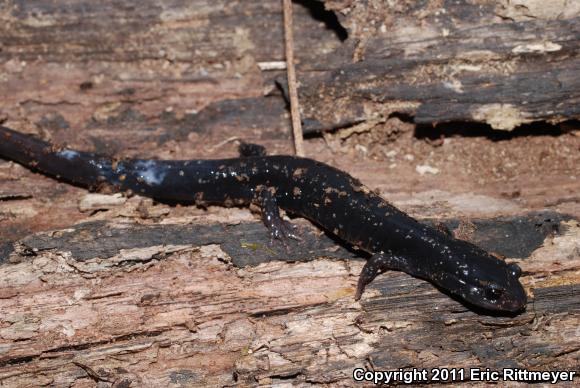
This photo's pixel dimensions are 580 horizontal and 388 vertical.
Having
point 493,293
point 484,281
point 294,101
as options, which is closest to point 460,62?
point 294,101

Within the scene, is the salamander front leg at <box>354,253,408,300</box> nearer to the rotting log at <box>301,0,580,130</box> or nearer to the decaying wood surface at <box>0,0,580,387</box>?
the decaying wood surface at <box>0,0,580,387</box>

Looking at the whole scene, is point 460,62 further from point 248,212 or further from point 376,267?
point 248,212

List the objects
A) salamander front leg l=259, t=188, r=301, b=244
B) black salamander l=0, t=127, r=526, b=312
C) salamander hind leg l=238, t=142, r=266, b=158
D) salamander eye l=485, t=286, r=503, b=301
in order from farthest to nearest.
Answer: salamander hind leg l=238, t=142, r=266, b=158 < salamander front leg l=259, t=188, r=301, b=244 < black salamander l=0, t=127, r=526, b=312 < salamander eye l=485, t=286, r=503, b=301

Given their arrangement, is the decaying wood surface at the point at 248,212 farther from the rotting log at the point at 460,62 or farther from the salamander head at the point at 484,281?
the salamander head at the point at 484,281

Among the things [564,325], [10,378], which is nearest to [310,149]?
[564,325]

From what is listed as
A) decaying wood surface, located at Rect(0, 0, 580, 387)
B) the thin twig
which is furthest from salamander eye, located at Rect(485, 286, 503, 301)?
the thin twig

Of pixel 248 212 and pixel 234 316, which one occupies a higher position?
pixel 248 212
